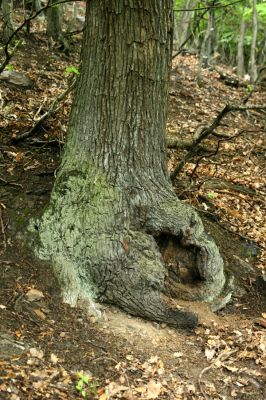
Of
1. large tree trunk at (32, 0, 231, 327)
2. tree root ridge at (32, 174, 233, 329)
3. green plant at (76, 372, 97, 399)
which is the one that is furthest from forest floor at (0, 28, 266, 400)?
large tree trunk at (32, 0, 231, 327)

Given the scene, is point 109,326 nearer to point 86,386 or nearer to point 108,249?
point 108,249

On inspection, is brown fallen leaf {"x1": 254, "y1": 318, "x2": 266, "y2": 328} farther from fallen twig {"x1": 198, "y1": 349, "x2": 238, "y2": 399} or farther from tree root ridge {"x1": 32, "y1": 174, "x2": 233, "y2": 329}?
tree root ridge {"x1": 32, "y1": 174, "x2": 233, "y2": 329}

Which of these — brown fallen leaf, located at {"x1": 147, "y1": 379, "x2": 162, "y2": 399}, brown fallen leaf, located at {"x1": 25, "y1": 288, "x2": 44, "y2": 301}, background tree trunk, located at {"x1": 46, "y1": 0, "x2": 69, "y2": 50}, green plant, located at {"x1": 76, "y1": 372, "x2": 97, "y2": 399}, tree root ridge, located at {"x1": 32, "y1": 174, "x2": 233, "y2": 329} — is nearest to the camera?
green plant, located at {"x1": 76, "y1": 372, "x2": 97, "y2": 399}

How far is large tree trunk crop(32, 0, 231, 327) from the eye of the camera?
175 inches

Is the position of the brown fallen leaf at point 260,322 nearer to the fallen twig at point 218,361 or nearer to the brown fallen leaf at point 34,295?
the fallen twig at point 218,361

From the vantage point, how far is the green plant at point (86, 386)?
3483 mm

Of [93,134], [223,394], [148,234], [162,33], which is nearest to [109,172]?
[93,134]

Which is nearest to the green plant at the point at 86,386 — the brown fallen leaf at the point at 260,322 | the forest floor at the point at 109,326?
the forest floor at the point at 109,326

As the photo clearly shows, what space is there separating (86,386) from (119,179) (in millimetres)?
2147

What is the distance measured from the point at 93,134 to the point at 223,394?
294cm

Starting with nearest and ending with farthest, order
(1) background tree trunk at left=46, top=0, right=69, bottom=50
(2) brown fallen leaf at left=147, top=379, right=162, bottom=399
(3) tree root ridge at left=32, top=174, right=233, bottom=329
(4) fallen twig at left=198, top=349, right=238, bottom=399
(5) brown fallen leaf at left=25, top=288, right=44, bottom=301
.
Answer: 1. (2) brown fallen leaf at left=147, top=379, right=162, bottom=399
2. (4) fallen twig at left=198, top=349, right=238, bottom=399
3. (5) brown fallen leaf at left=25, top=288, right=44, bottom=301
4. (3) tree root ridge at left=32, top=174, right=233, bottom=329
5. (1) background tree trunk at left=46, top=0, right=69, bottom=50

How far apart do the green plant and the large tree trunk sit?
1035 millimetres

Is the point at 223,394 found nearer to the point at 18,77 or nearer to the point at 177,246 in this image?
the point at 177,246

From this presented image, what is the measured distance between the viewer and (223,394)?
390 cm
